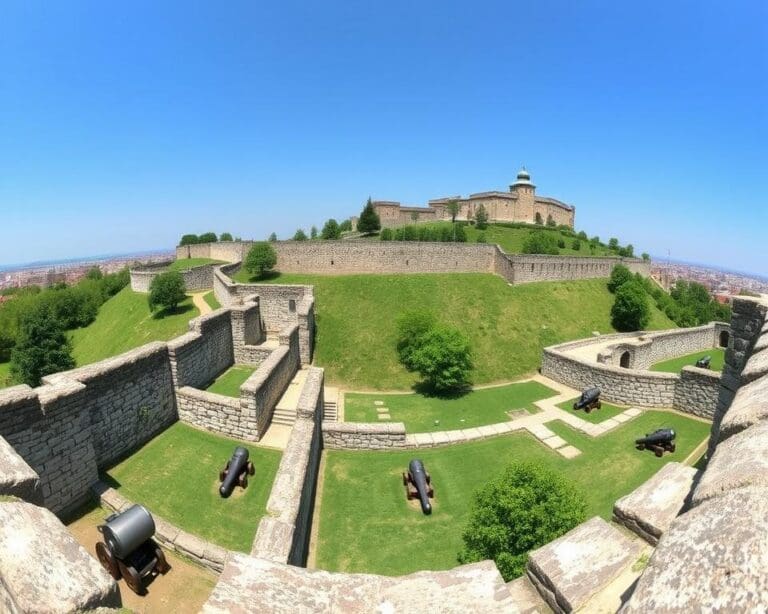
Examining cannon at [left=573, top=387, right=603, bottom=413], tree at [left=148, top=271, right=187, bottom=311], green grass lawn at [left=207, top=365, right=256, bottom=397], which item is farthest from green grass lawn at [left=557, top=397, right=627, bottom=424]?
tree at [left=148, top=271, right=187, bottom=311]

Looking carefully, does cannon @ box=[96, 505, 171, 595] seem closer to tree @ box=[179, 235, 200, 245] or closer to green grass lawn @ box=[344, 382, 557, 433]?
green grass lawn @ box=[344, 382, 557, 433]

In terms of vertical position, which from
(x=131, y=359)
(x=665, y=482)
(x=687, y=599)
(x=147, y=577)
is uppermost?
(x=687, y=599)

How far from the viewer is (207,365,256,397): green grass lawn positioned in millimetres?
13336

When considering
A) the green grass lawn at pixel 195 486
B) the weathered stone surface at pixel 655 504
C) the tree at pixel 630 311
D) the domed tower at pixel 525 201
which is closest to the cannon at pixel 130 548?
the green grass lawn at pixel 195 486

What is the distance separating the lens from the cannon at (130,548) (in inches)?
228

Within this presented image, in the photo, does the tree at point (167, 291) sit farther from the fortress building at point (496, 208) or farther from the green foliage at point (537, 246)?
the fortress building at point (496, 208)

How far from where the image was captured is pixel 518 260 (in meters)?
33.0

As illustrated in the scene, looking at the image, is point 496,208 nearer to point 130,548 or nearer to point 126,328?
point 126,328

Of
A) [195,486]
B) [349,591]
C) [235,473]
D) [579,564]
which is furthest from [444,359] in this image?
[349,591]

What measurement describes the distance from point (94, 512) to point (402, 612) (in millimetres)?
8042

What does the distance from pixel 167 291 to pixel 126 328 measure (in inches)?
205

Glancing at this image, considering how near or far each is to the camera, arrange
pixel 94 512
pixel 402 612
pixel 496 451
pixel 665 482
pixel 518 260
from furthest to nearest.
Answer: pixel 518 260 → pixel 496 451 → pixel 94 512 → pixel 665 482 → pixel 402 612

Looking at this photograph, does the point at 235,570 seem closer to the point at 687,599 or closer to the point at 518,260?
the point at 687,599

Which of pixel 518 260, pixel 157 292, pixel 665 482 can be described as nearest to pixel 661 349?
pixel 518 260
